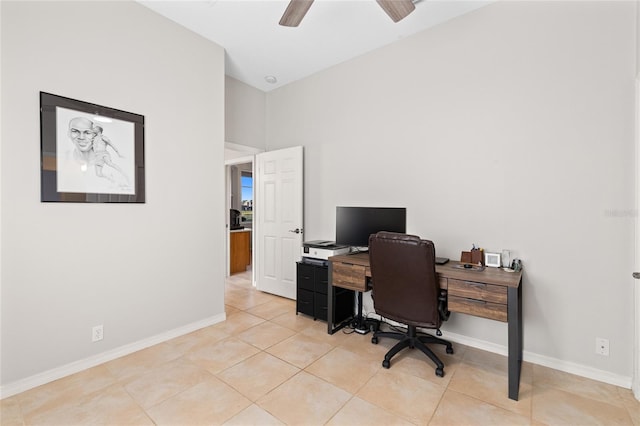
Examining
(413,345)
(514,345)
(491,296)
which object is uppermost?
(491,296)

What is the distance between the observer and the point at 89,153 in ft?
7.77

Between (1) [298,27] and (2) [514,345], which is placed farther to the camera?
(1) [298,27]

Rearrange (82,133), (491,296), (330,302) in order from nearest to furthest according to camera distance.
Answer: (491,296) < (82,133) < (330,302)

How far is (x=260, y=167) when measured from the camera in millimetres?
4434

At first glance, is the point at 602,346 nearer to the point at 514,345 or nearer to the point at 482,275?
the point at 514,345

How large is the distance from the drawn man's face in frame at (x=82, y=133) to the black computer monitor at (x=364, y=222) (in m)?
2.36

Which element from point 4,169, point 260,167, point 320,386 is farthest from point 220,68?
point 320,386

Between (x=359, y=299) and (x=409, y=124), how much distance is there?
1.94 m

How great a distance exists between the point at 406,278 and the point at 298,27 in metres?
2.61

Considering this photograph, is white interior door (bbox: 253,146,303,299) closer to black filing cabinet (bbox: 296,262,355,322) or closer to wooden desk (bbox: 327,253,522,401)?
black filing cabinet (bbox: 296,262,355,322)

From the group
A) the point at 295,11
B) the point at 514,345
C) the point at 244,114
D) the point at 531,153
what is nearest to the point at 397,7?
the point at 295,11

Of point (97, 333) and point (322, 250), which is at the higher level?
point (322, 250)

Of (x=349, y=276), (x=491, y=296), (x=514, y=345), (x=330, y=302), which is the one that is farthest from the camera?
(x=330, y=302)

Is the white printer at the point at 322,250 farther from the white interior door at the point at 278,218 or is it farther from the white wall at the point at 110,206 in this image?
the white wall at the point at 110,206
